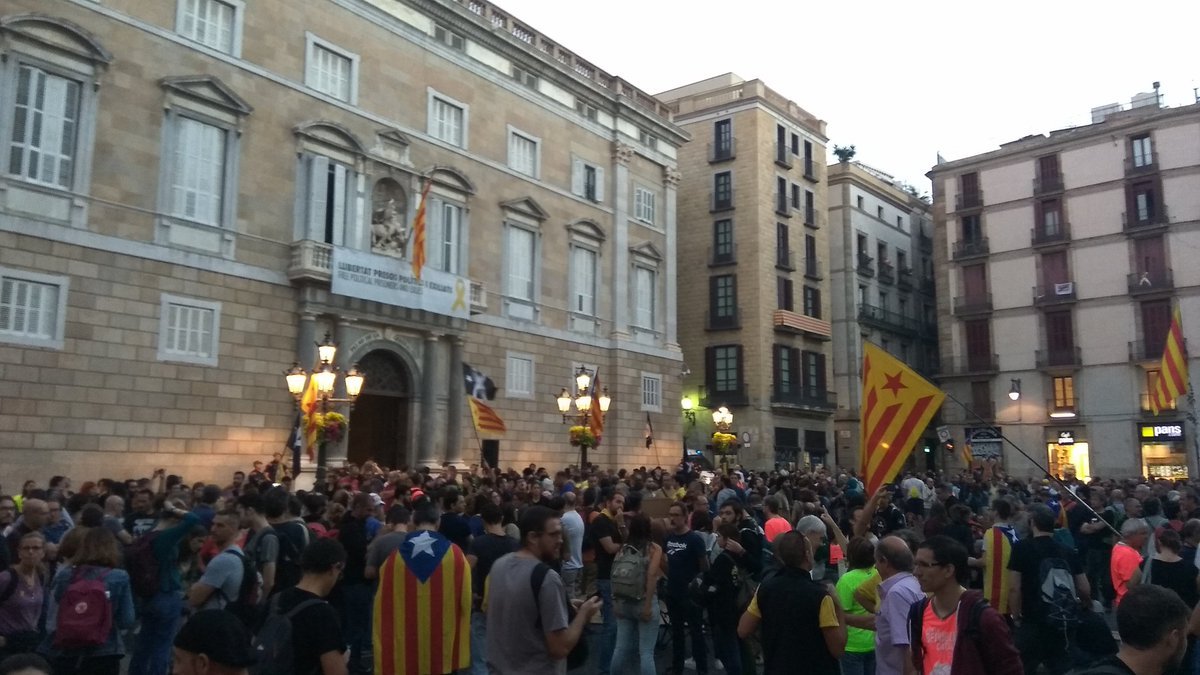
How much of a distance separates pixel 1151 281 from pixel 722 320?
62.1ft

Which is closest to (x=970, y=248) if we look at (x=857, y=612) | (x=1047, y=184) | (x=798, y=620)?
(x=1047, y=184)

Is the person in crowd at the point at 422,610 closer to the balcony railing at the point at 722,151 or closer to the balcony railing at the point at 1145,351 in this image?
the balcony railing at the point at 722,151

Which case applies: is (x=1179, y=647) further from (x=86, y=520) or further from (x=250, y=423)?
Result: (x=250, y=423)

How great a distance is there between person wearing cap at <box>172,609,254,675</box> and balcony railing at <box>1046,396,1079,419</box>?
142 ft

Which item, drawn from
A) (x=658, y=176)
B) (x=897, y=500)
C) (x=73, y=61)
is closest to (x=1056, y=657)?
(x=897, y=500)

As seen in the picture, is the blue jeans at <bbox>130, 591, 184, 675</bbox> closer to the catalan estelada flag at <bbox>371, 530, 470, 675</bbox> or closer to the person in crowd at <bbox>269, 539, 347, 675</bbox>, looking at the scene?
the catalan estelada flag at <bbox>371, 530, 470, 675</bbox>

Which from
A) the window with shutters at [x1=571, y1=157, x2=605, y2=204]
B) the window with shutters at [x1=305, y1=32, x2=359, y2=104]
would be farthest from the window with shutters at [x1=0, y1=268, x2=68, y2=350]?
the window with shutters at [x1=571, y1=157, x2=605, y2=204]

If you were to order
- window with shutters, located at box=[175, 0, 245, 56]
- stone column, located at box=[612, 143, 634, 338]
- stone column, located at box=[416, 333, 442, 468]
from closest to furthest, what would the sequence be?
1. window with shutters, located at box=[175, 0, 245, 56]
2. stone column, located at box=[416, 333, 442, 468]
3. stone column, located at box=[612, 143, 634, 338]

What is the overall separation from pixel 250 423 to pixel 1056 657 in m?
17.7

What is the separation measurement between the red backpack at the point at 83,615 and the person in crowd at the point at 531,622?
268cm

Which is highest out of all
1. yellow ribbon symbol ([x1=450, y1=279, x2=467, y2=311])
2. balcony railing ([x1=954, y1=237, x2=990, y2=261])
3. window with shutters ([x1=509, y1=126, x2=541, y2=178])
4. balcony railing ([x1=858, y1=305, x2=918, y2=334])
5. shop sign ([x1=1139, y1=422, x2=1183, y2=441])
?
balcony railing ([x1=954, y1=237, x2=990, y2=261])

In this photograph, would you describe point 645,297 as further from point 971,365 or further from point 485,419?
point 971,365

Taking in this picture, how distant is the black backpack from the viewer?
13.9 ft

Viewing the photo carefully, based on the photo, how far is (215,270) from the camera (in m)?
20.0
